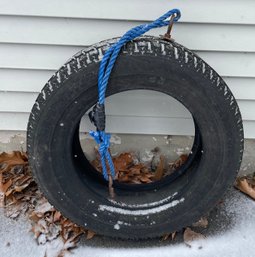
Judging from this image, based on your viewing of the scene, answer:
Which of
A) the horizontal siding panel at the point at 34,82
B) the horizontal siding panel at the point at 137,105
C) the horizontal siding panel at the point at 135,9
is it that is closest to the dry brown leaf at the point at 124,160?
the horizontal siding panel at the point at 137,105

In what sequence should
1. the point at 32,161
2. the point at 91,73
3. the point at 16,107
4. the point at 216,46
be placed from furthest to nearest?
the point at 16,107, the point at 216,46, the point at 32,161, the point at 91,73

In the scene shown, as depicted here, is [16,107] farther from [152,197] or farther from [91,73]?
[152,197]

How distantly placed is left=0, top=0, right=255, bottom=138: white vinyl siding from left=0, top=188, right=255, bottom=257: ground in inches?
23.3

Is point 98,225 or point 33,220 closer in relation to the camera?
point 98,225

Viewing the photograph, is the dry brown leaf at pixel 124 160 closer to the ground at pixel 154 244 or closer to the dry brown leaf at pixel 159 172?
the dry brown leaf at pixel 159 172

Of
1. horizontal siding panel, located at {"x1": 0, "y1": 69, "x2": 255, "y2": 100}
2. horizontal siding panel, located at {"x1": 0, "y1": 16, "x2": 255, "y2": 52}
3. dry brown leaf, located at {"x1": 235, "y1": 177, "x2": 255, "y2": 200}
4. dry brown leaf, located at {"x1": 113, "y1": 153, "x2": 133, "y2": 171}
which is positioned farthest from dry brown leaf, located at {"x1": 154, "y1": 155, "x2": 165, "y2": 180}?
horizontal siding panel, located at {"x1": 0, "y1": 16, "x2": 255, "y2": 52}

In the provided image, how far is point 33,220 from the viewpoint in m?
2.20

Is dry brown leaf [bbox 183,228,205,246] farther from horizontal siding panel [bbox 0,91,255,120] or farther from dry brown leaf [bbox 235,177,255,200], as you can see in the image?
horizontal siding panel [bbox 0,91,255,120]

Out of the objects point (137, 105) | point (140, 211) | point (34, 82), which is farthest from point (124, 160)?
point (34, 82)

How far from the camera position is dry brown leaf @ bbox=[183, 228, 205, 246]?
2123mm

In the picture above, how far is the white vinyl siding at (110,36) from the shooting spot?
198 cm

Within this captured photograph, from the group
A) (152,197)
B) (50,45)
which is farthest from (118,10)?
(152,197)

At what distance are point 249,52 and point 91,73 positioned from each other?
0.84m

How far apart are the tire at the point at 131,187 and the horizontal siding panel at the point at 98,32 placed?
0.81 ft
